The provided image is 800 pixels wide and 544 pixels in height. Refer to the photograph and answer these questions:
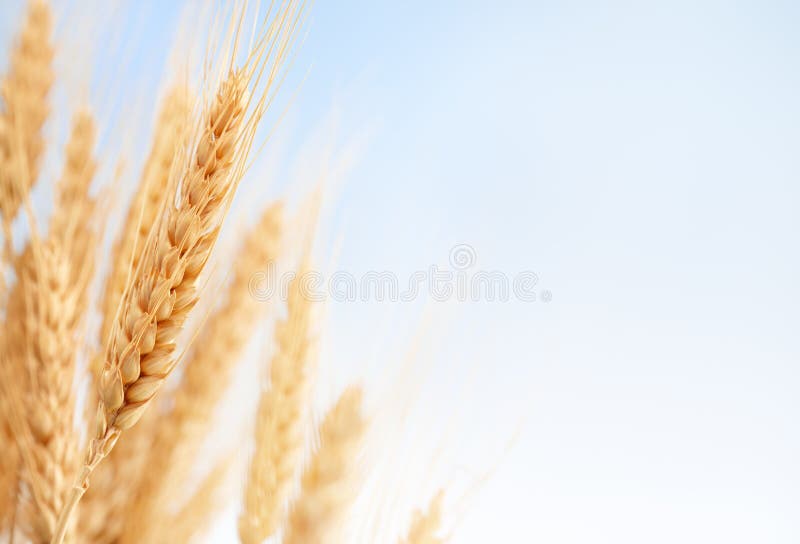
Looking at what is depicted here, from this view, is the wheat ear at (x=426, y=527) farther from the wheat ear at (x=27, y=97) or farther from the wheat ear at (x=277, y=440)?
A: the wheat ear at (x=27, y=97)

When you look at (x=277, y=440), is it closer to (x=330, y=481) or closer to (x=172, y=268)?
(x=330, y=481)

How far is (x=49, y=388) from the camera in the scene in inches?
32.9

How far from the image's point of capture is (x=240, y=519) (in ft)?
3.05

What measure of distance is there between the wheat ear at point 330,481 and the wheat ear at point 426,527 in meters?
0.12

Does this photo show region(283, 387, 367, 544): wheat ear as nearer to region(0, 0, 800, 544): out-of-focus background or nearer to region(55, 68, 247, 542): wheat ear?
region(55, 68, 247, 542): wheat ear

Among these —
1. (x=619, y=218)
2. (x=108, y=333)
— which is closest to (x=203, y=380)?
(x=108, y=333)

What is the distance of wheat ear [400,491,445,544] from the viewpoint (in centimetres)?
96

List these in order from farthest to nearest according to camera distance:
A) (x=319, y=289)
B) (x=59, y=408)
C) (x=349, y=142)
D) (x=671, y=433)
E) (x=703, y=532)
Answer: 1. (x=671, y=433)
2. (x=703, y=532)
3. (x=349, y=142)
4. (x=319, y=289)
5. (x=59, y=408)

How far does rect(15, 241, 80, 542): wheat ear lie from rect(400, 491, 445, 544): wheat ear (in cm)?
47

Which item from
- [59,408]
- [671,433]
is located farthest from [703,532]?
[59,408]

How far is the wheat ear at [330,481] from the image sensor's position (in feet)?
2.90

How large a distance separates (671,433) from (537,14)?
4.77ft

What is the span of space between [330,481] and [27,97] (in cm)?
79

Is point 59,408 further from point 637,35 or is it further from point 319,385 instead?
point 637,35
